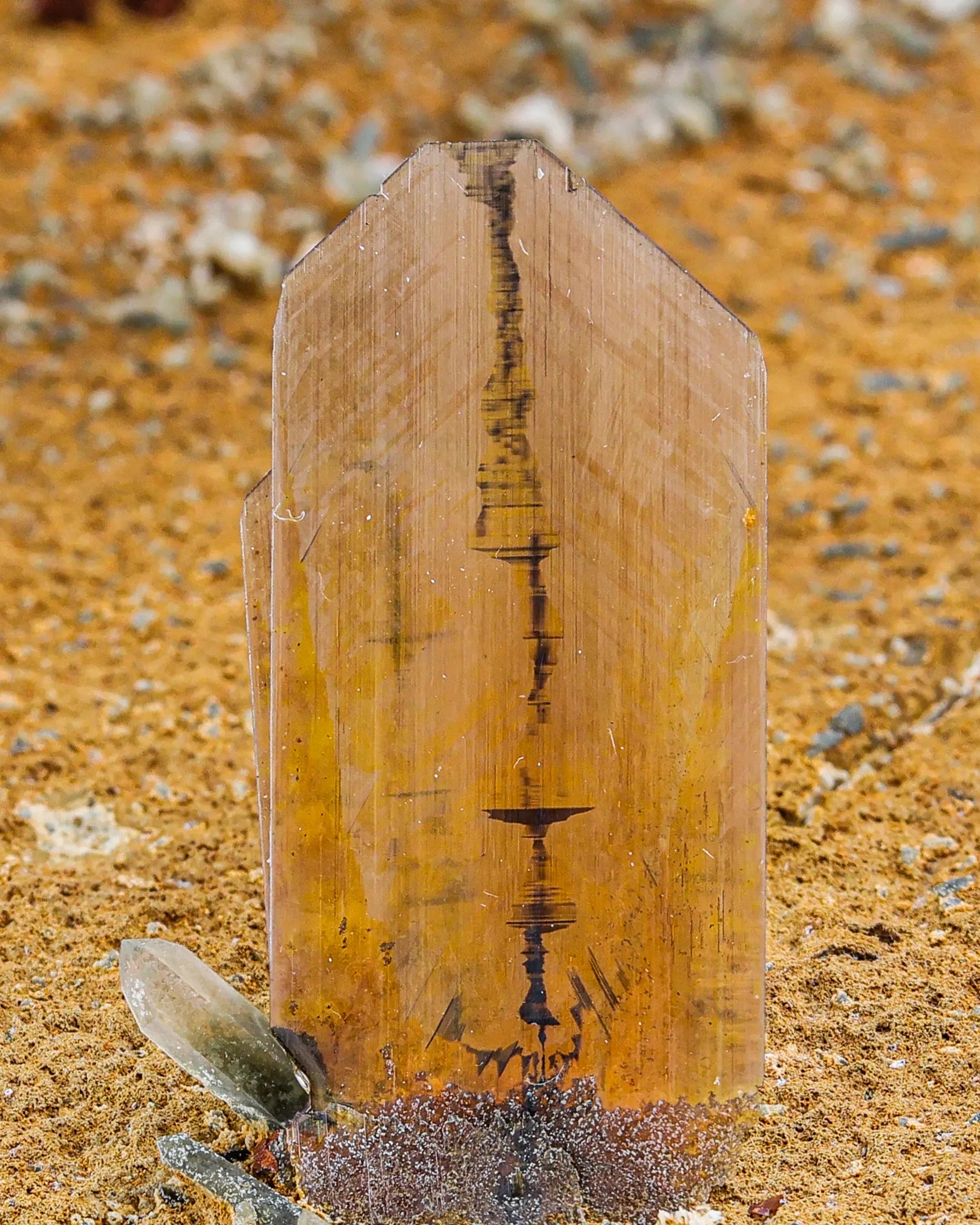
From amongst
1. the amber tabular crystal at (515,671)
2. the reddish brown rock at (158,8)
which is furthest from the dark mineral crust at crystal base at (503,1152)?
the reddish brown rock at (158,8)

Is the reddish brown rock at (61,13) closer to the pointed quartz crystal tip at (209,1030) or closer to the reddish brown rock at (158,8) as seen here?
the reddish brown rock at (158,8)

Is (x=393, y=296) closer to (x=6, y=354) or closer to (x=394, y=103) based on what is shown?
(x=6, y=354)

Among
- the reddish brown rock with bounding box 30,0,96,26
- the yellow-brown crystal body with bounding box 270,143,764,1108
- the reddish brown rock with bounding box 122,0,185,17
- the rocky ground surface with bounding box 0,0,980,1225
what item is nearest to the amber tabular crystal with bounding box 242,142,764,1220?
the yellow-brown crystal body with bounding box 270,143,764,1108

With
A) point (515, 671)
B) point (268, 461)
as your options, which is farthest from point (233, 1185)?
point (268, 461)

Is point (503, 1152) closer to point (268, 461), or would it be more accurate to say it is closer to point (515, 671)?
point (515, 671)

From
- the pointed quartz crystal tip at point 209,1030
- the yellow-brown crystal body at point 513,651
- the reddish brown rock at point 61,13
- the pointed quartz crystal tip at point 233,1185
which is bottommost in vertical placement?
the pointed quartz crystal tip at point 233,1185

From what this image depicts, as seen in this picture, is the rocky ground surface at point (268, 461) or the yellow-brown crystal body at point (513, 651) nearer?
the yellow-brown crystal body at point (513, 651)

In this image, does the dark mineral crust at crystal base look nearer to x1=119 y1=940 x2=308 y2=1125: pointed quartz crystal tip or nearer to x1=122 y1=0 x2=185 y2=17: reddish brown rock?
x1=119 y1=940 x2=308 y2=1125: pointed quartz crystal tip
